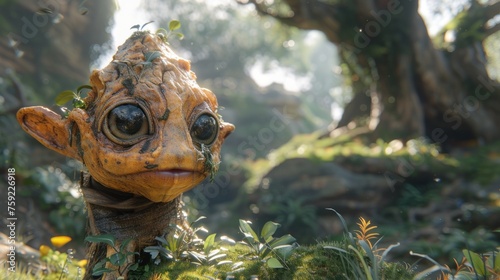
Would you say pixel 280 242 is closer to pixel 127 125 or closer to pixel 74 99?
pixel 127 125

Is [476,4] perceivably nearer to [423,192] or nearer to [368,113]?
[368,113]

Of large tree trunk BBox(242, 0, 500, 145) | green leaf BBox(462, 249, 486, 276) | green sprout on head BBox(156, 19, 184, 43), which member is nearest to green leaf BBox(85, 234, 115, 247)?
green sprout on head BBox(156, 19, 184, 43)

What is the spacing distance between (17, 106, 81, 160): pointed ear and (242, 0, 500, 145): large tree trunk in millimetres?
8859

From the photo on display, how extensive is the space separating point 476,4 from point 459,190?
19.2 feet

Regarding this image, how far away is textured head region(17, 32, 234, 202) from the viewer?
7.44 ft

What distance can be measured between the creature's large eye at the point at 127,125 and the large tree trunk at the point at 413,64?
29.5ft

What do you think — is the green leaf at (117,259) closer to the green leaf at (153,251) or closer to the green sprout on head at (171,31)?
the green leaf at (153,251)

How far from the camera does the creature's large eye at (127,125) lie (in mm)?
2305

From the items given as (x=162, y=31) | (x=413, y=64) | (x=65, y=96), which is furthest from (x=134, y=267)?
(x=413, y=64)

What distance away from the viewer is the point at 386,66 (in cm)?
1095

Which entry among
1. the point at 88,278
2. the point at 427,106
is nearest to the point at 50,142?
the point at 88,278

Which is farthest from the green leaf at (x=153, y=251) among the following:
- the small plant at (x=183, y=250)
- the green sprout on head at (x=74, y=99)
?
the green sprout on head at (x=74, y=99)

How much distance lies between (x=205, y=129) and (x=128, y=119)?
18.4 inches

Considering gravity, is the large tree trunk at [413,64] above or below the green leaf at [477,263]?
above
